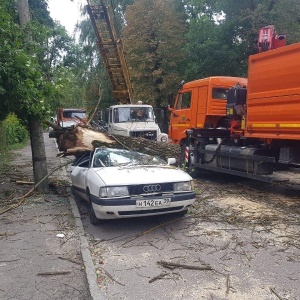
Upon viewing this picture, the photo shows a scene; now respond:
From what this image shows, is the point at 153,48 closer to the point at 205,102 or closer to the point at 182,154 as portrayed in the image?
the point at 182,154

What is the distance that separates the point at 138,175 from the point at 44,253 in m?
1.92

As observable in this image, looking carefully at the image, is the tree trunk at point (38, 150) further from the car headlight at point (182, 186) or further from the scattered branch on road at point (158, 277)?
the scattered branch on road at point (158, 277)

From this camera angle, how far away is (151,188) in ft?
19.6

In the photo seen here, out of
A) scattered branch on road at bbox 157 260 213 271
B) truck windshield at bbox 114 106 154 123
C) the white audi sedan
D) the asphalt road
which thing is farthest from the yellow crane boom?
scattered branch on road at bbox 157 260 213 271

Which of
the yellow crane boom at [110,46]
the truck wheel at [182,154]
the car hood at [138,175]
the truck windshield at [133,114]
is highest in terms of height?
the yellow crane boom at [110,46]

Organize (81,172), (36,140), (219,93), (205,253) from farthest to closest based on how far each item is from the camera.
Result: (219,93) < (36,140) < (81,172) < (205,253)

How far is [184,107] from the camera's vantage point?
39.5ft

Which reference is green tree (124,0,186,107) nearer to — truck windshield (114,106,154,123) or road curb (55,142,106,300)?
truck windshield (114,106,154,123)

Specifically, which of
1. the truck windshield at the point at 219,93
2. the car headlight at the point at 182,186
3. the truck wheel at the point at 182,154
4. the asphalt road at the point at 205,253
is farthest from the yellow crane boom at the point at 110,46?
the car headlight at the point at 182,186

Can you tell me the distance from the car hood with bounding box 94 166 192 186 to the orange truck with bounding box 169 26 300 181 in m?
2.73

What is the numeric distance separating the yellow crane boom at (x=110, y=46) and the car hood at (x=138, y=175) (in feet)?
42.9

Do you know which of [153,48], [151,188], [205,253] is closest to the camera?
[205,253]

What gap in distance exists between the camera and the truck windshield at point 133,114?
679 inches

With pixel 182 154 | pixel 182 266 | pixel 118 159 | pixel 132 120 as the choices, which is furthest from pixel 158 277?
pixel 132 120
